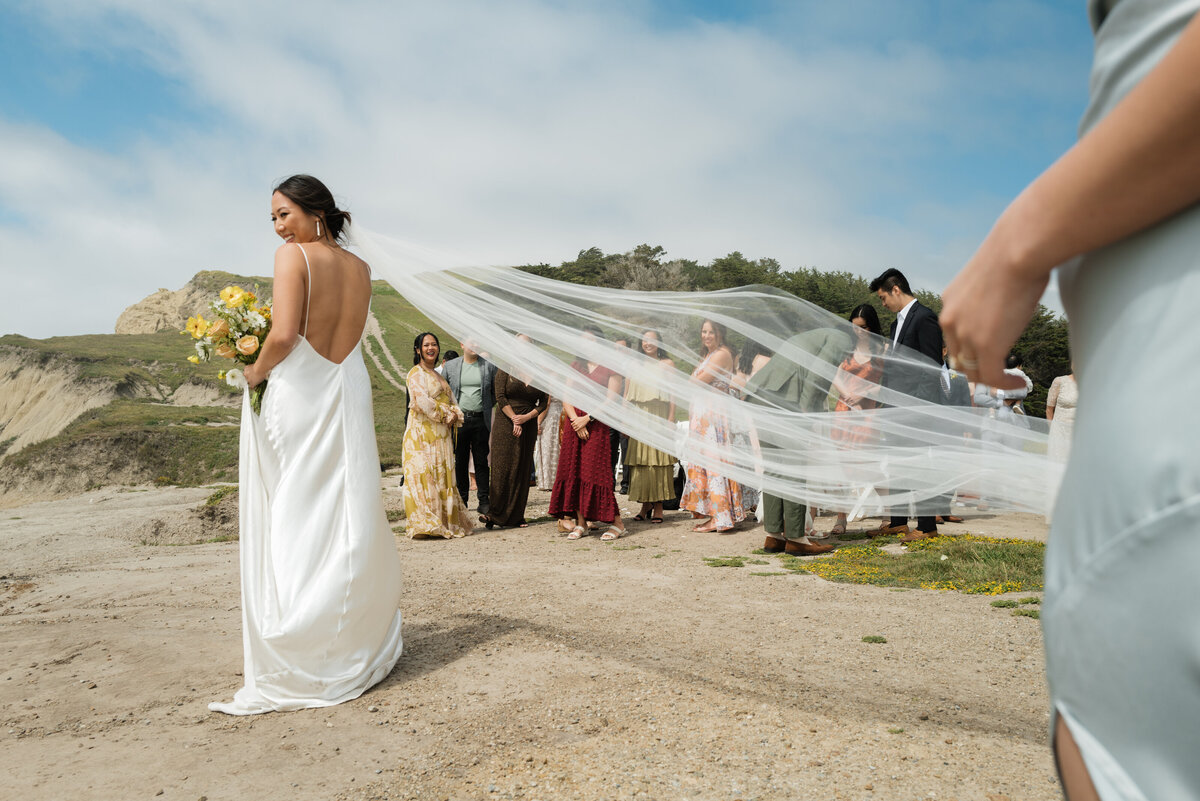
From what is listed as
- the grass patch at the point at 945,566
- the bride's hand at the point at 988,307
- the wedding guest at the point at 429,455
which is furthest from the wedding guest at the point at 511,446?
the bride's hand at the point at 988,307

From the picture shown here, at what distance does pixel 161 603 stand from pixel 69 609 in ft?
2.10

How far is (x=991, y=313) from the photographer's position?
0.87 m

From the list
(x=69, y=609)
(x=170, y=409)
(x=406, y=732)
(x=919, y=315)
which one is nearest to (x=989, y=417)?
(x=406, y=732)

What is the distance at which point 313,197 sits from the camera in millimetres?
4051

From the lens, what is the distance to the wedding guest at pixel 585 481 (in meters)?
9.37

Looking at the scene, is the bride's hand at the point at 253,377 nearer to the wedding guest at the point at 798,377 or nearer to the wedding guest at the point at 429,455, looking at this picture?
the wedding guest at the point at 798,377

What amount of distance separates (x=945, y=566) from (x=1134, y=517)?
21.7 ft

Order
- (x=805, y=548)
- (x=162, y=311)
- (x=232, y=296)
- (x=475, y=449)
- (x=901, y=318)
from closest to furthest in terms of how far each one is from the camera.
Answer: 1. (x=232, y=296)
2. (x=901, y=318)
3. (x=805, y=548)
4. (x=475, y=449)
5. (x=162, y=311)

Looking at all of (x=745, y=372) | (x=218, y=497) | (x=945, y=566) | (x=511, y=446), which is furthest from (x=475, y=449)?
(x=745, y=372)

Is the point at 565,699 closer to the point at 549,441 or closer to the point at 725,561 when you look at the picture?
the point at 725,561

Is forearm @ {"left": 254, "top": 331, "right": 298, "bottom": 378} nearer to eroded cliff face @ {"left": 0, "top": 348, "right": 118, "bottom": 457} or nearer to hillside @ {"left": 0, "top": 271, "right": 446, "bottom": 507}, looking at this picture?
hillside @ {"left": 0, "top": 271, "right": 446, "bottom": 507}

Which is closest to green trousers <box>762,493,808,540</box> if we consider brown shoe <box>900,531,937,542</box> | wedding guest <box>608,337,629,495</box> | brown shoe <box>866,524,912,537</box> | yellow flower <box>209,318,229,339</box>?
brown shoe <box>900,531,937,542</box>

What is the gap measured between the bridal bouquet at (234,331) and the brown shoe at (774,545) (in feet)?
18.2

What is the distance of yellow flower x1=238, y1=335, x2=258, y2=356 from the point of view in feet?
13.3
